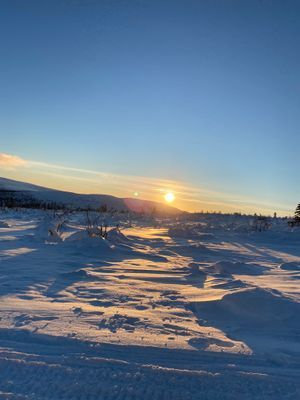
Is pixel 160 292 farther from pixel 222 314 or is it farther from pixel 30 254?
pixel 30 254

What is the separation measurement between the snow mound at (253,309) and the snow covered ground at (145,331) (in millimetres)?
10

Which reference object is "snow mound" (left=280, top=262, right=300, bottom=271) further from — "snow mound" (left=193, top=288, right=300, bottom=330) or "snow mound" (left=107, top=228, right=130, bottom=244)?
"snow mound" (left=107, top=228, right=130, bottom=244)

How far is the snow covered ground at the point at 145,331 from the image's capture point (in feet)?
8.34

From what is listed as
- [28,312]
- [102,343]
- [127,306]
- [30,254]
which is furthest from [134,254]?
[102,343]

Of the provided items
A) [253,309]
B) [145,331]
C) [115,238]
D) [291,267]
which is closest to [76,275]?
[145,331]

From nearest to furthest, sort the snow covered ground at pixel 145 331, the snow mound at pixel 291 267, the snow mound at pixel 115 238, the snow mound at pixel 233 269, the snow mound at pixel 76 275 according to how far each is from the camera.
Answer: the snow covered ground at pixel 145 331 < the snow mound at pixel 76 275 < the snow mound at pixel 233 269 < the snow mound at pixel 291 267 < the snow mound at pixel 115 238

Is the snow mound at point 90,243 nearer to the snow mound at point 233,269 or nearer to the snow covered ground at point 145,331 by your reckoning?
the snow covered ground at point 145,331

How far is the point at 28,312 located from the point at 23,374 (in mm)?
1291

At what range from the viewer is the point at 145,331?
345cm

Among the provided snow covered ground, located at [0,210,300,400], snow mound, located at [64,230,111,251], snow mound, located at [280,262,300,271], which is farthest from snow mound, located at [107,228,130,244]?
Result: snow mound, located at [280,262,300,271]

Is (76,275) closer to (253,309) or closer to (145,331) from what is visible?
(145,331)

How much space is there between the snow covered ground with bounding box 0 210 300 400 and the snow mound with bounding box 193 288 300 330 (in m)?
0.01

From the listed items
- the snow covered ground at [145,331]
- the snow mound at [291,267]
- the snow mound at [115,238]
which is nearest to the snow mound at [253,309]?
the snow covered ground at [145,331]

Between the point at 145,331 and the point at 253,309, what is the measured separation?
1.28 m
